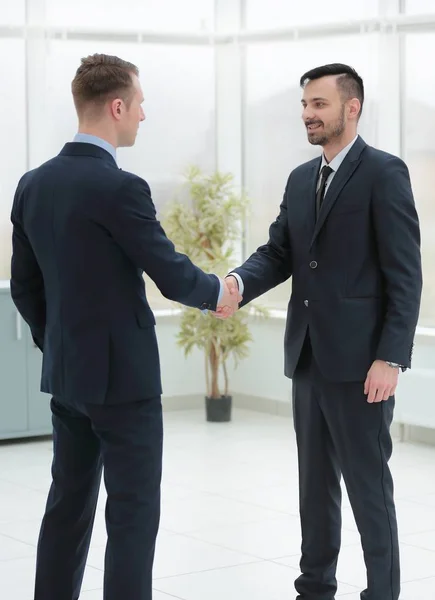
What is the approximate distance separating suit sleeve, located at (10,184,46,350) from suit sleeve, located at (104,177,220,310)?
0.34 metres

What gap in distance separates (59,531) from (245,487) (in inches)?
98.1

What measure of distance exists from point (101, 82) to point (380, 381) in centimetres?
114

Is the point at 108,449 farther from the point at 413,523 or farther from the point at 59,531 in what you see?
the point at 413,523

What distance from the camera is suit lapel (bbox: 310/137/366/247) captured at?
3.28 m

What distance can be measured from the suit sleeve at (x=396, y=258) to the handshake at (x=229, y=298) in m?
0.46

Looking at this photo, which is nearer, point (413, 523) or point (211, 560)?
point (211, 560)

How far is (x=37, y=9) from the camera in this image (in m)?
7.22

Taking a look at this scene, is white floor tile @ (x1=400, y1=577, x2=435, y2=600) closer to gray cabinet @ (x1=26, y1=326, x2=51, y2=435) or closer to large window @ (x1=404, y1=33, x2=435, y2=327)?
large window @ (x1=404, y1=33, x2=435, y2=327)

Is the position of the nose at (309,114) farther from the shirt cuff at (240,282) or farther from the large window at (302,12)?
the large window at (302,12)

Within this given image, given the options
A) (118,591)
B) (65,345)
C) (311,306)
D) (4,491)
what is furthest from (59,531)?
(4,491)

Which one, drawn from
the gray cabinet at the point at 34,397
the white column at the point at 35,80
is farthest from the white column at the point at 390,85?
the gray cabinet at the point at 34,397

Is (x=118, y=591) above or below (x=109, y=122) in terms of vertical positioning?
below

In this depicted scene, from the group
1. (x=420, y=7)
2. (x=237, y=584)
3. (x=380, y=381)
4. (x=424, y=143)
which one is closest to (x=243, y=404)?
(x=424, y=143)

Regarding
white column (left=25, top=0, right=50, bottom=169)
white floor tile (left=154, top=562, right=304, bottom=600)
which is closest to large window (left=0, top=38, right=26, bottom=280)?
white column (left=25, top=0, right=50, bottom=169)
